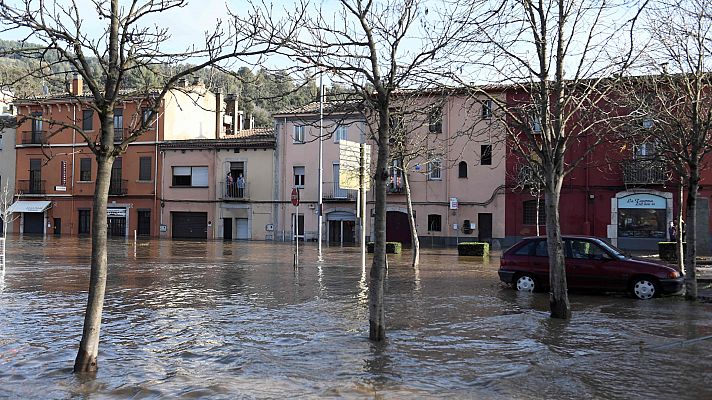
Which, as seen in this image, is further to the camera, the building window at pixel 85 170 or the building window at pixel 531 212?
the building window at pixel 85 170

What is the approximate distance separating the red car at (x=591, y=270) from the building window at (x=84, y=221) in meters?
42.6

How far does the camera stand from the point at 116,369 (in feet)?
26.0

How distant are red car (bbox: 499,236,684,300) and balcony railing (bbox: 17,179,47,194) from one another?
150 ft

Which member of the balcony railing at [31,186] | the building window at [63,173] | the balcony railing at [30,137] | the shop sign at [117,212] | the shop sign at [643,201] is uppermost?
the balcony railing at [30,137]

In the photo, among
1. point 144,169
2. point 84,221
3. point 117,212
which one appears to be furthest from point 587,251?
point 84,221

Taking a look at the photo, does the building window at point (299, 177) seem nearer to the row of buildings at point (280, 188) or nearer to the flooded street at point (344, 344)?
the row of buildings at point (280, 188)

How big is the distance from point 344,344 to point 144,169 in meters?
43.8

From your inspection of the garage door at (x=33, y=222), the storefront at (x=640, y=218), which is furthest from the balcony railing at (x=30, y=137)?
the storefront at (x=640, y=218)

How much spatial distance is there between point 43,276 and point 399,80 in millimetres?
14308

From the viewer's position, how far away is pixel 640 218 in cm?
3747

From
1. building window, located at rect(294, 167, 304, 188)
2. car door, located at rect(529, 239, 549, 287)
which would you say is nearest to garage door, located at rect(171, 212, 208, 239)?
building window, located at rect(294, 167, 304, 188)

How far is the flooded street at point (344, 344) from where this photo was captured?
283 inches

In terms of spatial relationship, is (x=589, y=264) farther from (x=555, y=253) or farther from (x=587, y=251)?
(x=555, y=253)

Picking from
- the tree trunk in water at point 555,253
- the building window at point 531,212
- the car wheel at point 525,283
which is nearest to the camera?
the tree trunk in water at point 555,253
